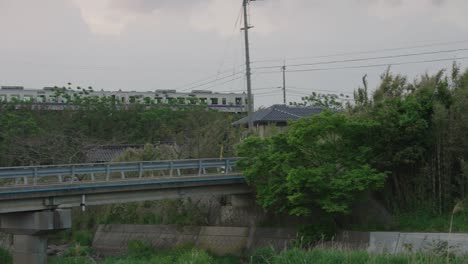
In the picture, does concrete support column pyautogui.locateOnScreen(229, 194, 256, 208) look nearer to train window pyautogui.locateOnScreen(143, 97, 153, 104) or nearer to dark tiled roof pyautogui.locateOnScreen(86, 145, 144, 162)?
dark tiled roof pyautogui.locateOnScreen(86, 145, 144, 162)

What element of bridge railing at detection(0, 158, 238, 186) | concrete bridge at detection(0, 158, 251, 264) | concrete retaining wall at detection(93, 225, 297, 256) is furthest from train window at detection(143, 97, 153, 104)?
concrete bridge at detection(0, 158, 251, 264)

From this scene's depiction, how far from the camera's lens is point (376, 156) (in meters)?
30.2

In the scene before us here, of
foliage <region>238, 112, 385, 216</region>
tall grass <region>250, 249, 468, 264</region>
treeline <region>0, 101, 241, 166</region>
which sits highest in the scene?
treeline <region>0, 101, 241, 166</region>

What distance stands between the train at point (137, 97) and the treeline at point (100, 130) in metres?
2.65

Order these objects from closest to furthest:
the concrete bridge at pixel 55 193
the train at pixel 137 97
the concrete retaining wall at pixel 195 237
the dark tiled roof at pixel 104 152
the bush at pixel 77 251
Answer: the concrete bridge at pixel 55 193, the concrete retaining wall at pixel 195 237, the bush at pixel 77 251, the dark tiled roof at pixel 104 152, the train at pixel 137 97

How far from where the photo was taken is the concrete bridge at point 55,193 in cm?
2744

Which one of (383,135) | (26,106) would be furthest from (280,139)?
(26,106)

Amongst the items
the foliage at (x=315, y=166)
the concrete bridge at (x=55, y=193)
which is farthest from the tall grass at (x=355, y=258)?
the concrete bridge at (x=55, y=193)

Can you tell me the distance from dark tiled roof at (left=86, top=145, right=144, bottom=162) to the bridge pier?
20.9 metres

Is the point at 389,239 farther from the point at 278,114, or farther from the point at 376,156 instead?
the point at 278,114

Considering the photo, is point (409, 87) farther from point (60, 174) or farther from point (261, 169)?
point (60, 174)

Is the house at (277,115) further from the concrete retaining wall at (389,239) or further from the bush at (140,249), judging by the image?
the concrete retaining wall at (389,239)

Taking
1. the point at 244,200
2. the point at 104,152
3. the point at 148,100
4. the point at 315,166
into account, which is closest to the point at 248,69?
the point at 244,200

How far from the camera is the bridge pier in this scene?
92.3ft
